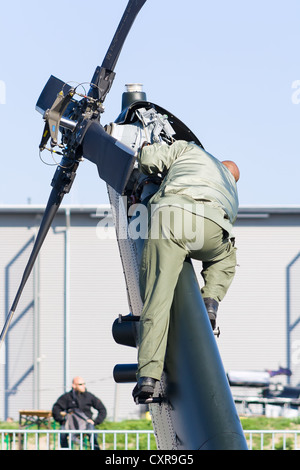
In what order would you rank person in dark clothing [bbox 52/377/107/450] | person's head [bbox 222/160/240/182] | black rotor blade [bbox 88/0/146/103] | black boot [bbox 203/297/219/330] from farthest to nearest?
person in dark clothing [bbox 52/377/107/450]
black rotor blade [bbox 88/0/146/103]
person's head [bbox 222/160/240/182]
black boot [bbox 203/297/219/330]

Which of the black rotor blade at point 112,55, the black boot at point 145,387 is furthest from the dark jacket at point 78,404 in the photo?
the black boot at point 145,387

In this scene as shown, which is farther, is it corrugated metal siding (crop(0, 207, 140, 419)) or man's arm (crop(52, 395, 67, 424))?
corrugated metal siding (crop(0, 207, 140, 419))

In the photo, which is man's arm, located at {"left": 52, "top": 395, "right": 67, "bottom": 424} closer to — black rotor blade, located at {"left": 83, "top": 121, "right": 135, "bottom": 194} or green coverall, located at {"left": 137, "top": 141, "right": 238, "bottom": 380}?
black rotor blade, located at {"left": 83, "top": 121, "right": 135, "bottom": 194}

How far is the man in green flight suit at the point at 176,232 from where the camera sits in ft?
19.8

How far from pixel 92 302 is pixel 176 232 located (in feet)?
75.5

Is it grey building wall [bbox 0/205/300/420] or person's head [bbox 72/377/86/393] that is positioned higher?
Answer: grey building wall [bbox 0/205/300/420]

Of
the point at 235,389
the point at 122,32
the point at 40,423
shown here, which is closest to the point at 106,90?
the point at 122,32

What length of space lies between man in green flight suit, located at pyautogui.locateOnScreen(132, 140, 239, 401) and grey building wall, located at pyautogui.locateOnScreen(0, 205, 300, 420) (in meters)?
21.6

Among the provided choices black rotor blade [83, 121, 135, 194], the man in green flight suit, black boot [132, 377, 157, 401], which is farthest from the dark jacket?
black boot [132, 377, 157, 401]

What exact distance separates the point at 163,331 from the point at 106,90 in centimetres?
328

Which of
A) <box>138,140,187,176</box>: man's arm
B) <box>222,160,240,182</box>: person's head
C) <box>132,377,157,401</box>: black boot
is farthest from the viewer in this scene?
<box>222,160,240,182</box>: person's head

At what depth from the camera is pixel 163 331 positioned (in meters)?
6.02

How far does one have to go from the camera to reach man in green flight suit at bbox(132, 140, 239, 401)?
6.03 m

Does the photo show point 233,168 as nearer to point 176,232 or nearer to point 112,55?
point 176,232
